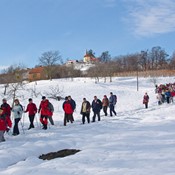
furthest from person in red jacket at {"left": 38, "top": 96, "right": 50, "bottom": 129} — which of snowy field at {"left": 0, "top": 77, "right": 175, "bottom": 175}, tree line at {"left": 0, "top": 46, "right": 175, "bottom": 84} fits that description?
tree line at {"left": 0, "top": 46, "right": 175, "bottom": 84}

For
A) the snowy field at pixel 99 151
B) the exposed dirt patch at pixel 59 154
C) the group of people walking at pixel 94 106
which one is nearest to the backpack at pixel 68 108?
the group of people walking at pixel 94 106

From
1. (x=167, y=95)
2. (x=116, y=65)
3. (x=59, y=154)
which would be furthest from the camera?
(x=116, y=65)

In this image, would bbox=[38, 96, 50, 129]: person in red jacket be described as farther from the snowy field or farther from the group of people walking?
the group of people walking

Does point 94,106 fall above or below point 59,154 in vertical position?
above

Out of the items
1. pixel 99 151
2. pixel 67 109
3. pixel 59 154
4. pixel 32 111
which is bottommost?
pixel 59 154

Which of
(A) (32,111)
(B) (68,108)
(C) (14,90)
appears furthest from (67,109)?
(C) (14,90)

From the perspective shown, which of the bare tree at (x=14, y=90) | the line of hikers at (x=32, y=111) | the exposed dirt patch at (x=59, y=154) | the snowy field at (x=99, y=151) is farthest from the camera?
the bare tree at (x=14, y=90)

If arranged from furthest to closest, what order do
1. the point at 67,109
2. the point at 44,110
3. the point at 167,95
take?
the point at 167,95
the point at 67,109
the point at 44,110

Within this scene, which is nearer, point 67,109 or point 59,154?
point 59,154

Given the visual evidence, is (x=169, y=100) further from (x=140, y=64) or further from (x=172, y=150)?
(x=140, y=64)

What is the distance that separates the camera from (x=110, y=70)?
84.8m

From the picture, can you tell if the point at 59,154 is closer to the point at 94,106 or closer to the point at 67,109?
the point at 67,109

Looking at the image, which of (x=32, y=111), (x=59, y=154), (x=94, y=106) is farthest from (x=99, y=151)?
(x=94, y=106)

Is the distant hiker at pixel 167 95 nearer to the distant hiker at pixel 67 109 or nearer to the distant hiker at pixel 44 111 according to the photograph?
the distant hiker at pixel 67 109
